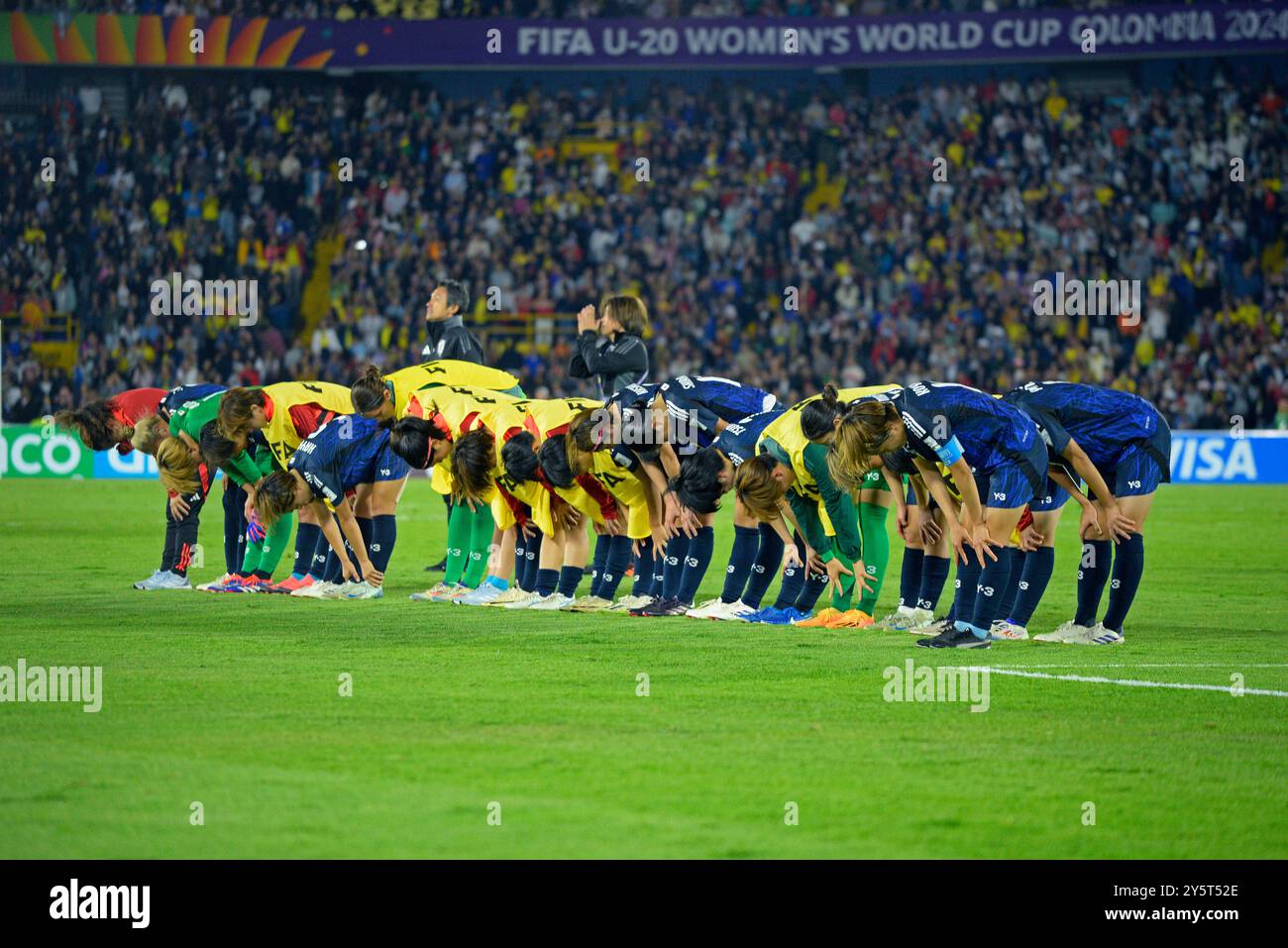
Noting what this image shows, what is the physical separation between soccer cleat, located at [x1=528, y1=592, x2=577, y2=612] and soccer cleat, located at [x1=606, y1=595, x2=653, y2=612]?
0.35m

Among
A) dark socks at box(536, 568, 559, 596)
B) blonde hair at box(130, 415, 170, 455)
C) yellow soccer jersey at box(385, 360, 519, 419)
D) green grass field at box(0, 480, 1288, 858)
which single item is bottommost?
green grass field at box(0, 480, 1288, 858)

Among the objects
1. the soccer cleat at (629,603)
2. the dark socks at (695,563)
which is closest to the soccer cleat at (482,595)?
the soccer cleat at (629,603)

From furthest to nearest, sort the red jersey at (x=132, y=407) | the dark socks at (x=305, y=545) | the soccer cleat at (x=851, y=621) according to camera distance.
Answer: the red jersey at (x=132, y=407)
the dark socks at (x=305, y=545)
the soccer cleat at (x=851, y=621)

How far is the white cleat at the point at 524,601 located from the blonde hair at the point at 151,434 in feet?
10.7

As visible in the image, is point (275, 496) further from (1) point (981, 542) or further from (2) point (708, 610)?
(1) point (981, 542)

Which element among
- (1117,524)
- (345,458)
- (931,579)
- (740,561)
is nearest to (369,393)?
(345,458)

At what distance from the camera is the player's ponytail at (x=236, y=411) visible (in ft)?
47.7

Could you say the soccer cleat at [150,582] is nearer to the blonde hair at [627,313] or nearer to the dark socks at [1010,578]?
the blonde hair at [627,313]

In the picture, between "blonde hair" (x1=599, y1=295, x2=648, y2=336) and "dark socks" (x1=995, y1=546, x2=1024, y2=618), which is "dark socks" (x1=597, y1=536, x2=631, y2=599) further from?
"dark socks" (x1=995, y1=546, x2=1024, y2=618)

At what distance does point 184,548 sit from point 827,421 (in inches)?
256

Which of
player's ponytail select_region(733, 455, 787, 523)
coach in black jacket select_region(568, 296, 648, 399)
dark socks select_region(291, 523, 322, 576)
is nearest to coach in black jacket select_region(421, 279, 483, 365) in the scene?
coach in black jacket select_region(568, 296, 648, 399)

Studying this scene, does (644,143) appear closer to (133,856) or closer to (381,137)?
(381,137)

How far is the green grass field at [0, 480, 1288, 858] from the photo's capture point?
684 cm
